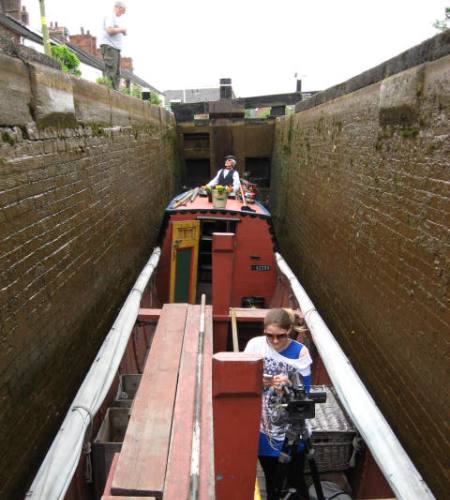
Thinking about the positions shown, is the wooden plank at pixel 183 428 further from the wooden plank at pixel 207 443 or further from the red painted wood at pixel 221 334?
the red painted wood at pixel 221 334

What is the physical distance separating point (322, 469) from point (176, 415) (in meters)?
1.59

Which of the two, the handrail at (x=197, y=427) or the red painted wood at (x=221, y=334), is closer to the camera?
the handrail at (x=197, y=427)

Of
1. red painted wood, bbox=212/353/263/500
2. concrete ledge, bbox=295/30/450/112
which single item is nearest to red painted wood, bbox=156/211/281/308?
concrete ledge, bbox=295/30/450/112

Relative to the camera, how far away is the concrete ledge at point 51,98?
3.15 metres

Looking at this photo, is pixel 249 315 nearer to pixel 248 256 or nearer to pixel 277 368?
pixel 248 256

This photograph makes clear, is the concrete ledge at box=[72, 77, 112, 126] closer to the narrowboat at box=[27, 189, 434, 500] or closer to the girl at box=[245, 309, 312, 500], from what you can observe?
the narrowboat at box=[27, 189, 434, 500]

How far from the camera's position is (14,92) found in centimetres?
284

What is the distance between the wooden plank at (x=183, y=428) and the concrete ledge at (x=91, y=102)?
2615 millimetres

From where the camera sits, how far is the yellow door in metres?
6.83

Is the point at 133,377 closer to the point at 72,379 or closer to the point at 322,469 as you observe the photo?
the point at 72,379

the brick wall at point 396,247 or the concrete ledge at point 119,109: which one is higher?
the concrete ledge at point 119,109

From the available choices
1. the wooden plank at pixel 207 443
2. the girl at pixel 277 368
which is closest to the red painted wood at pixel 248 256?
the wooden plank at pixel 207 443

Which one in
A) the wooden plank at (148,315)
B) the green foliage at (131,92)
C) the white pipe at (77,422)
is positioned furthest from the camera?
the green foliage at (131,92)

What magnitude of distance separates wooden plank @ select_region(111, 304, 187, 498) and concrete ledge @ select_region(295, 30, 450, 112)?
11.1ft
